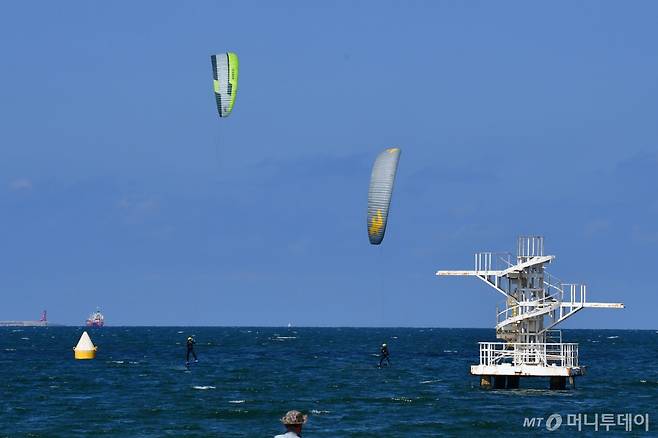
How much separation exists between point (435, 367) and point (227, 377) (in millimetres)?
18974

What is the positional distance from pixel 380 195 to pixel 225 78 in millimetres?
12761

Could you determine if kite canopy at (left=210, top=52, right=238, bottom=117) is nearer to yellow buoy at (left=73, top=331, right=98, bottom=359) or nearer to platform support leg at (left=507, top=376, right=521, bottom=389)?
platform support leg at (left=507, top=376, right=521, bottom=389)

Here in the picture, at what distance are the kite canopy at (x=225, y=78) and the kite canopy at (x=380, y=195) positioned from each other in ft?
33.9

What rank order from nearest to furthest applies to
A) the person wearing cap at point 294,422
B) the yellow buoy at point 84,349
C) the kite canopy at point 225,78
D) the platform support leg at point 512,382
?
1. the person wearing cap at point 294,422
2. the platform support leg at point 512,382
3. the kite canopy at point 225,78
4. the yellow buoy at point 84,349

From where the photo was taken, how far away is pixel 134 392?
211 feet

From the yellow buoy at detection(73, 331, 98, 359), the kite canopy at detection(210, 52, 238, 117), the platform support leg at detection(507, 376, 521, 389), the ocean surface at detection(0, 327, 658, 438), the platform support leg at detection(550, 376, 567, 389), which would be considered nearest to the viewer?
the ocean surface at detection(0, 327, 658, 438)

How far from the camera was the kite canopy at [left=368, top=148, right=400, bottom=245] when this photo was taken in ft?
214

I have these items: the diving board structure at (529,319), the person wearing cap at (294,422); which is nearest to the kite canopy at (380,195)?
the diving board structure at (529,319)

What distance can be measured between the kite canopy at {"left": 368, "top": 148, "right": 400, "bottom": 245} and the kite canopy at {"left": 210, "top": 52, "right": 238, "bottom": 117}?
33.9ft

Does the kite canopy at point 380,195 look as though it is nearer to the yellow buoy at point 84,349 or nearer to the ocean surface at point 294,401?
the ocean surface at point 294,401

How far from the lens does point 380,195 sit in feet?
213

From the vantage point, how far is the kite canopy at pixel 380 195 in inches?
2564

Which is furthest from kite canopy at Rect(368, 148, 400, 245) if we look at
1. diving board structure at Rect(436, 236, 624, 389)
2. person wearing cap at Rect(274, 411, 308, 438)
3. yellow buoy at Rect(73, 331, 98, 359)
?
person wearing cap at Rect(274, 411, 308, 438)

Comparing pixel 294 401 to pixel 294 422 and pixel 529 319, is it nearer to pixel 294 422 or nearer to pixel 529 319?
pixel 529 319
